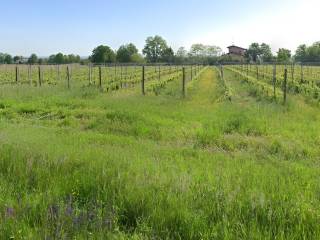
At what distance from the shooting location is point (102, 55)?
122812 mm

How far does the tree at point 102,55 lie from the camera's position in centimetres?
12201

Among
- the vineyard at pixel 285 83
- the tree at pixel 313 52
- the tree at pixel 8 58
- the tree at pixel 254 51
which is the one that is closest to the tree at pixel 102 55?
the tree at pixel 8 58

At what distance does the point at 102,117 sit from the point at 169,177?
25.0 ft

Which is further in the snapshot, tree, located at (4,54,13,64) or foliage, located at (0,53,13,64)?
tree, located at (4,54,13,64)

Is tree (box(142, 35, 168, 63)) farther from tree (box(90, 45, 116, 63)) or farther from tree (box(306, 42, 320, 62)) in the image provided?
tree (box(306, 42, 320, 62))

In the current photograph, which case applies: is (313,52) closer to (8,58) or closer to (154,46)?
(154,46)

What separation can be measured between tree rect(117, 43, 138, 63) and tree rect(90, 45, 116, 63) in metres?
7.17

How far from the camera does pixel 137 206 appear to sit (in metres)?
4.28

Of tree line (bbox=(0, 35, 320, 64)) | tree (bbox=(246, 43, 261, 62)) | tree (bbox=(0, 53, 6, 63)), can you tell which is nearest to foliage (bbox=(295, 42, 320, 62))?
tree line (bbox=(0, 35, 320, 64))

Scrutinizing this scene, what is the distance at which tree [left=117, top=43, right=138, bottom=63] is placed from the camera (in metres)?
133

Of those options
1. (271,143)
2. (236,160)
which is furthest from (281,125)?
(236,160)

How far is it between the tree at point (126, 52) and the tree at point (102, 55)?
717 centimetres

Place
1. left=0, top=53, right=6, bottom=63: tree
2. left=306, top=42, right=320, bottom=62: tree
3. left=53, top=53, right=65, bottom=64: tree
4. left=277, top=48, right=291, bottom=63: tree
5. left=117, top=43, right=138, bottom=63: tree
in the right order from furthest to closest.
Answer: left=117, top=43, right=138, bottom=63: tree
left=53, top=53, right=65, bottom=64: tree
left=306, top=42, right=320, bottom=62: tree
left=0, top=53, right=6, bottom=63: tree
left=277, top=48, right=291, bottom=63: tree

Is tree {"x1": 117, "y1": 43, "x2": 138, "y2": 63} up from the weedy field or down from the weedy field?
up
